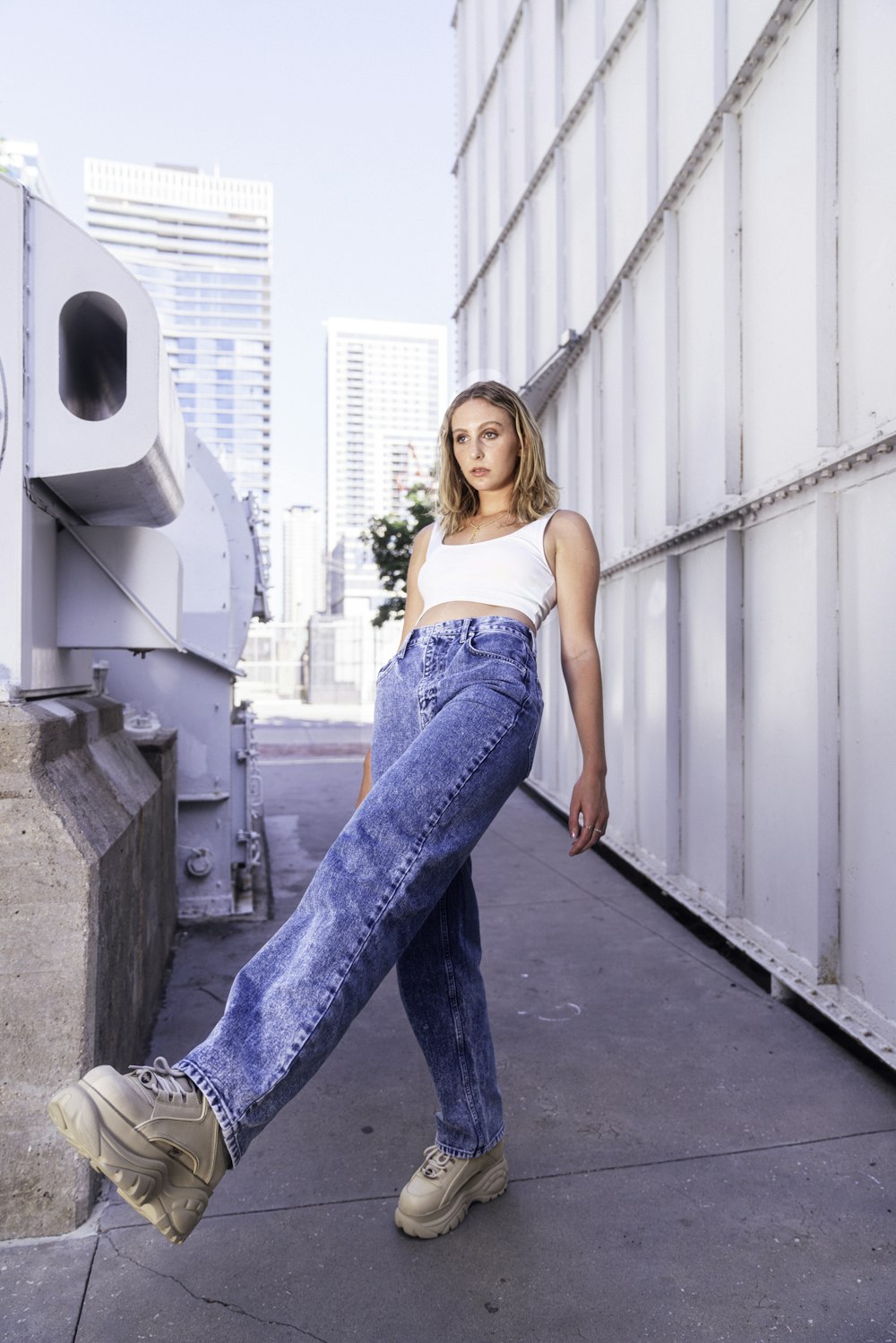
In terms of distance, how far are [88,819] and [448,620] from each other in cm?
102

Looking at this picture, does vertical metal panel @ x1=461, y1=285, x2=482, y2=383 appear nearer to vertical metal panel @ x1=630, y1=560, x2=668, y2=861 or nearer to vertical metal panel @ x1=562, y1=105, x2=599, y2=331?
vertical metal panel @ x1=562, y1=105, x2=599, y2=331

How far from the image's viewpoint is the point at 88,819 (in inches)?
87.8

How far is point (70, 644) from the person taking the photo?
265 cm

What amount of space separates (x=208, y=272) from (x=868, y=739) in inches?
4843

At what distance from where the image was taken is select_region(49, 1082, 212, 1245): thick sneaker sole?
4.41 ft

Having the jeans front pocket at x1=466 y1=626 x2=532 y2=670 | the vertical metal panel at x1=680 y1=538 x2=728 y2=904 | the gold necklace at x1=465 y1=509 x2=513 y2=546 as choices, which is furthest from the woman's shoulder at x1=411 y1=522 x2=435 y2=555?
the vertical metal panel at x1=680 y1=538 x2=728 y2=904

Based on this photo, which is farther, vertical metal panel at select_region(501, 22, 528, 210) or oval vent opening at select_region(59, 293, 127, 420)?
vertical metal panel at select_region(501, 22, 528, 210)

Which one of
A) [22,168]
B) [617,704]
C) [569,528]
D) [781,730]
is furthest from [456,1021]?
[22,168]

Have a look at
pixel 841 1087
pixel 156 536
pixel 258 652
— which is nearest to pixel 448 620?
pixel 156 536

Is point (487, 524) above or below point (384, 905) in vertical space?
above

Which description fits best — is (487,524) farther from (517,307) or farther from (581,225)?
(517,307)

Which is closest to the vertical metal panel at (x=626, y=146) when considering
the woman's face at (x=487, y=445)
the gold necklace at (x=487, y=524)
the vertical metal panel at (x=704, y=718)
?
the vertical metal panel at (x=704, y=718)

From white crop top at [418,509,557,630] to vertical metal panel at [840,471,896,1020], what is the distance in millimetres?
1245

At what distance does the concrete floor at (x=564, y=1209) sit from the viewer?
A: 1737mm
